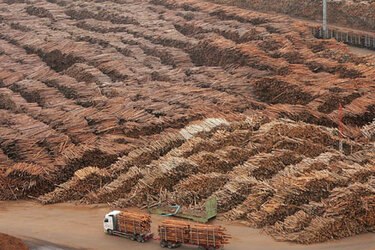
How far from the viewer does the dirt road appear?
1192 inches

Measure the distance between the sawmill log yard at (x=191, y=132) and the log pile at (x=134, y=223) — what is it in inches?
2.6

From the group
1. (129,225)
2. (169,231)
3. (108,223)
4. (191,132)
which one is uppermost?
(169,231)

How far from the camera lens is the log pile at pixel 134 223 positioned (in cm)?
3117

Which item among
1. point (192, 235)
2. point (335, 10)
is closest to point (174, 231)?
point (192, 235)

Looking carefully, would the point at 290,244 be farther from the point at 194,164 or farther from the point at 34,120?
the point at 34,120

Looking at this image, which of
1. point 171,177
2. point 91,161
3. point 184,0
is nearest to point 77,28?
point 184,0

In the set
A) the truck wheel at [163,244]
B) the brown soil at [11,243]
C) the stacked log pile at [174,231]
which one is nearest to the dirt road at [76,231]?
the truck wheel at [163,244]

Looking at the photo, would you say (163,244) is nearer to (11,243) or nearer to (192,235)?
(192,235)

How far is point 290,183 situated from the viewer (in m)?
32.8

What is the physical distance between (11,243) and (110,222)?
454 centimetres

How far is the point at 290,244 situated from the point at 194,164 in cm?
812

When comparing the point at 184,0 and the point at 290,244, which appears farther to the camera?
the point at 184,0

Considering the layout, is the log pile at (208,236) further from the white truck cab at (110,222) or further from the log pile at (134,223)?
the white truck cab at (110,222)

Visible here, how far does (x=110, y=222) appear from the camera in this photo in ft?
105
